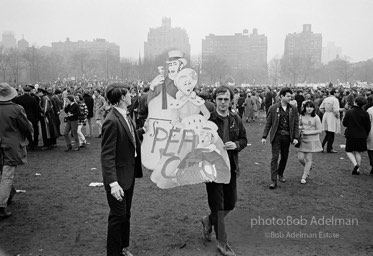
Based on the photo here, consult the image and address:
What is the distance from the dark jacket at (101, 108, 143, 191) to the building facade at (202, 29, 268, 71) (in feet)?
495

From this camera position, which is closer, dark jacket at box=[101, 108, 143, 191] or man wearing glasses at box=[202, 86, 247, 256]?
dark jacket at box=[101, 108, 143, 191]

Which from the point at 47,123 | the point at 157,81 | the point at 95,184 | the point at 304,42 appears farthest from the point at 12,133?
the point at 304,42

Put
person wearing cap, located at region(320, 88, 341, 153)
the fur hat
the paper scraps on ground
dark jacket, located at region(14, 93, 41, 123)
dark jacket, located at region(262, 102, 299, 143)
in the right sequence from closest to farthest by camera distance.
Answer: the fur hat, dark jacket, located at region(262, 102, 299, 143), the paper scraps on ground, dark jacket, located at region(14, 93, 41, 123), person wearing cap, located at region(320, 88, 341, 153)

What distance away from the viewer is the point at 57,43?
15562 cm

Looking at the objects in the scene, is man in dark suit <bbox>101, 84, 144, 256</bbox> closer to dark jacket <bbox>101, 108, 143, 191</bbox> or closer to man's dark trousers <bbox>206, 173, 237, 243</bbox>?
dark jacket <bbox>101, 108, 143, 191</bbox>

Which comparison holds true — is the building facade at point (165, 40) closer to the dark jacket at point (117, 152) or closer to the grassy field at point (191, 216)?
the grassy field at point (191, 216)

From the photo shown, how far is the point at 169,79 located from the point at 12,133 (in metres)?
2.99

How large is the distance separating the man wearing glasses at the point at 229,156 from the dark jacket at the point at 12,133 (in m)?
3.17

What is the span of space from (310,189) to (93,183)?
4.42 m

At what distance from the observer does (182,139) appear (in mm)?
4207

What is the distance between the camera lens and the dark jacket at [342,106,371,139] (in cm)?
812

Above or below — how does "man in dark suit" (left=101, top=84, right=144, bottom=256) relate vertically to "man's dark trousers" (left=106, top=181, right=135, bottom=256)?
above

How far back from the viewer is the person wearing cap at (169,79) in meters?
4.15

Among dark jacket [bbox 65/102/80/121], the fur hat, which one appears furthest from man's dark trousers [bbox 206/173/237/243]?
dark jacket [bbox 65/102/80/121]
